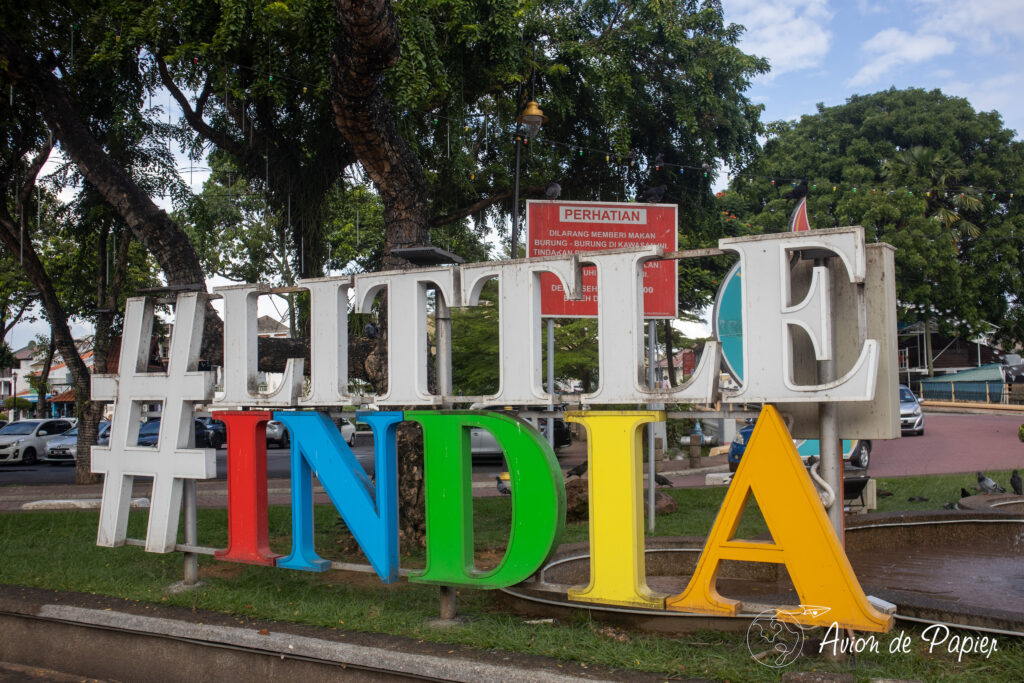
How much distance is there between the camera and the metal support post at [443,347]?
21.2 feet

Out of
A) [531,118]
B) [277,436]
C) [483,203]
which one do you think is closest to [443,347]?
[531,118]

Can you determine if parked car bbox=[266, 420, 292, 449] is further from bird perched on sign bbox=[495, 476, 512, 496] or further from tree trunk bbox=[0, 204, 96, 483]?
bird perched on sign bbox=[495, 476, 512, 496]

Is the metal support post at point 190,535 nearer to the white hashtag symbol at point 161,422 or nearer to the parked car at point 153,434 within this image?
the white hashtag symbol at point 161,422

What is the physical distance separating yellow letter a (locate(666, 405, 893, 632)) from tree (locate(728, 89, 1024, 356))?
31153mm

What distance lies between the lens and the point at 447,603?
6152 mm

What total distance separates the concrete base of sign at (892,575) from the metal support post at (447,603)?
45 cm

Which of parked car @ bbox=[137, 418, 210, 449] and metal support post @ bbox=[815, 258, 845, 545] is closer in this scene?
metal support post @ bbox=[815, 258, 845, 545]

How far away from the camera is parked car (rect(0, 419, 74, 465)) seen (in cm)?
2795

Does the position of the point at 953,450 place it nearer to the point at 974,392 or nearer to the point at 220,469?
the point at 220,469

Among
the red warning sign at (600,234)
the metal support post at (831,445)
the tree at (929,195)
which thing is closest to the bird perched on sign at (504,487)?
the red warning sign at (600,234)

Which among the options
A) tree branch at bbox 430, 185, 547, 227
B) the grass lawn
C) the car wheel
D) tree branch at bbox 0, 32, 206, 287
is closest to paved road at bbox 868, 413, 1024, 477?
the car wheel

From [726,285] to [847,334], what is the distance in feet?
2.82

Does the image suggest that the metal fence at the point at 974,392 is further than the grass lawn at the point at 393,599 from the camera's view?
Yes

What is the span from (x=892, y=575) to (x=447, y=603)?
4337mm
